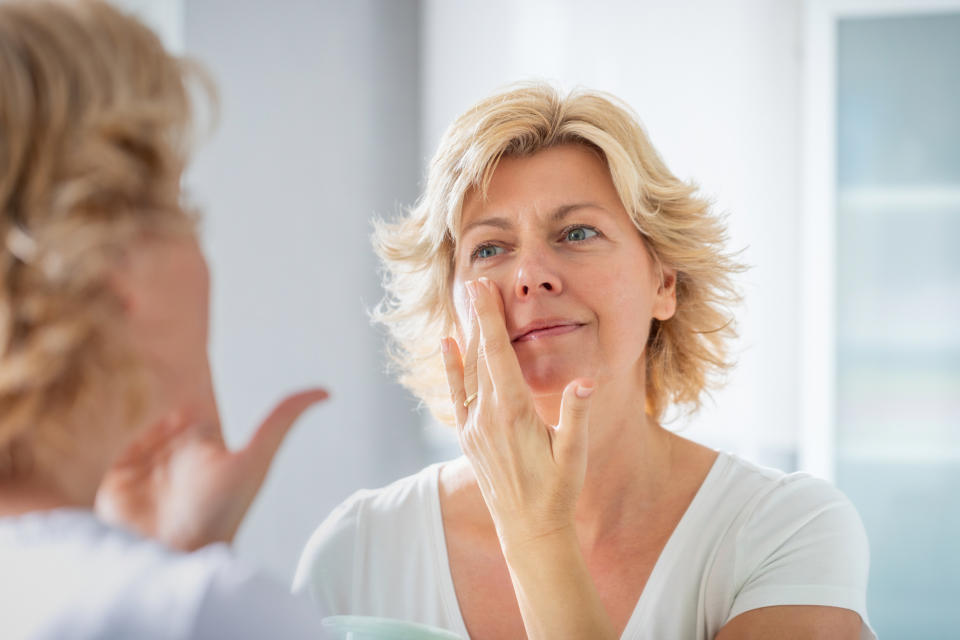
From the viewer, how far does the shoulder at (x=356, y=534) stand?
1.25 m

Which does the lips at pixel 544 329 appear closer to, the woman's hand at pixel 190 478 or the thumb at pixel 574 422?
the thumb at pixel 574 422

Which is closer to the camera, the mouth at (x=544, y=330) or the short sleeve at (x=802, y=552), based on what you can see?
the short sleeve at (x=802, y=552)

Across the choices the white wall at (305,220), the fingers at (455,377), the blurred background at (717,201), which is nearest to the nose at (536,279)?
the fingers at (455,377)

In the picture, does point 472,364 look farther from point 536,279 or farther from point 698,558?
point 698,558

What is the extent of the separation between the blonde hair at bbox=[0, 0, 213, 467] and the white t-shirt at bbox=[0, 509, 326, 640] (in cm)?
7

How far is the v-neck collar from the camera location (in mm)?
1097

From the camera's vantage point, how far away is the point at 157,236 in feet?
1.79

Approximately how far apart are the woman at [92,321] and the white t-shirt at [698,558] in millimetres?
706

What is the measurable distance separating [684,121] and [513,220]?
64.8 inches

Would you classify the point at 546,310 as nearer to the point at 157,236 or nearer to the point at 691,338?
the point at 691,338

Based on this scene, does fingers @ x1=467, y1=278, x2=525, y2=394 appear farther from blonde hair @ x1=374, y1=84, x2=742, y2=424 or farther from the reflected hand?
blonde hair @ x1=374, y1=84, x2=742, y2=424

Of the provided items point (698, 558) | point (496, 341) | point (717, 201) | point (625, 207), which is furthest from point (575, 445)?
point (717, 201)

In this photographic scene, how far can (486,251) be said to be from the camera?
124 centimetres

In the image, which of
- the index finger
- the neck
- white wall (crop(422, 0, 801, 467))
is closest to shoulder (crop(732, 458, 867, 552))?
the neck
